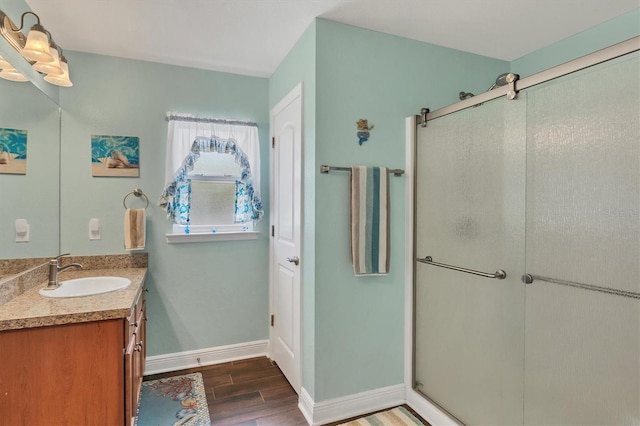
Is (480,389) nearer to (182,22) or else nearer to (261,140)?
(261,140)

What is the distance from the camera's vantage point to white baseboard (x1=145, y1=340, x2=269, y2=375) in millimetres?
2623

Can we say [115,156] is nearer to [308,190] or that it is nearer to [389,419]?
[308,190]

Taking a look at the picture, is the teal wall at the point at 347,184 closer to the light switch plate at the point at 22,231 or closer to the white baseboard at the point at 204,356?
the white baseboard at the point at 204,356

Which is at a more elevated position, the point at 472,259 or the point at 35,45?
the point at 35,45

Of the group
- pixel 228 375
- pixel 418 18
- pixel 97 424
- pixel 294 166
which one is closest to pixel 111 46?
pixel 294 166

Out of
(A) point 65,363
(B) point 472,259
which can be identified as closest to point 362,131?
(B) point 472,259

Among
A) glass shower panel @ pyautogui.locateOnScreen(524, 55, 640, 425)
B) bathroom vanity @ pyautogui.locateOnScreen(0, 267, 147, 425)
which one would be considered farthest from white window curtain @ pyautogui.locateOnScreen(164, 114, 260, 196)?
glass shower panel @ pyautogui.locateOnScreen(524, 55, 640, 425)

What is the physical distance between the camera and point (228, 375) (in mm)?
2598

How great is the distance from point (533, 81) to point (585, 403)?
142 centimetres

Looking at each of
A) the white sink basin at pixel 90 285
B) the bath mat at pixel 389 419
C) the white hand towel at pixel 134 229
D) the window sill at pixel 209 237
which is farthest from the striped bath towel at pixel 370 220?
the white hand towel at pixel 134 229

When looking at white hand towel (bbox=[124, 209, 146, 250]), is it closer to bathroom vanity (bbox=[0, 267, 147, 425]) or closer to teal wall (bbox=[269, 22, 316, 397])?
bathroom vanity (bbox=[0, 267, 147, 425])

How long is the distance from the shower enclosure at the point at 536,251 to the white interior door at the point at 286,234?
83 cm

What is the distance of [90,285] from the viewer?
6.85 ft

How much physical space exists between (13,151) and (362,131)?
1.95m
